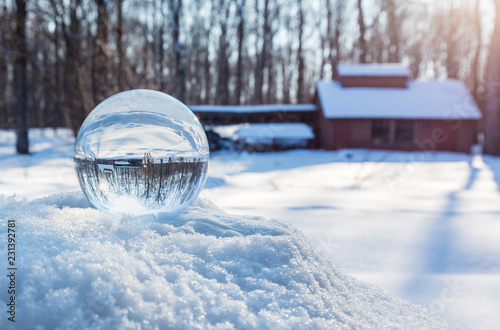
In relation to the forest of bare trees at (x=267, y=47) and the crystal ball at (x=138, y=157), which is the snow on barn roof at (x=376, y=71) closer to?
the forest of bare trees at (x=267, y=47)

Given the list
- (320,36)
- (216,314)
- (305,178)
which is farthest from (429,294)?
(320,36)

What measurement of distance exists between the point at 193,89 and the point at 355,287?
111 feet

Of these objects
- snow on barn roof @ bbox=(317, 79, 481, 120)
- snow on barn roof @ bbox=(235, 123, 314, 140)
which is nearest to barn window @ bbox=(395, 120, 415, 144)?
snow on barn roof @ bbox=(317, 79, 481, 120)

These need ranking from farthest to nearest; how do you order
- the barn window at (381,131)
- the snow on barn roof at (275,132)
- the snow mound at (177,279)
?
the barn window at (381,131)
the snow on barn roof at (275,132)
the snow mound at (177,279)

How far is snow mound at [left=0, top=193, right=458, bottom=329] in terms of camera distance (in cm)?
131

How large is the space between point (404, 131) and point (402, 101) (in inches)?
59.4

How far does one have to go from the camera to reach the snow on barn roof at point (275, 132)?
16812 millimetres

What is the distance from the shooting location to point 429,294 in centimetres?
236

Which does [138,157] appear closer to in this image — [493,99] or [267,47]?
[493,99]

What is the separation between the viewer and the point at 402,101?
18312mm

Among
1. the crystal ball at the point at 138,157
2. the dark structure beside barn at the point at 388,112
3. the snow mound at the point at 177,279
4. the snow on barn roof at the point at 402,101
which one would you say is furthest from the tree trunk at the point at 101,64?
the snow on barn roof at the point at 402,101

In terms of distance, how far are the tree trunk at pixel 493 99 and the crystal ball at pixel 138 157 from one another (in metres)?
15.6

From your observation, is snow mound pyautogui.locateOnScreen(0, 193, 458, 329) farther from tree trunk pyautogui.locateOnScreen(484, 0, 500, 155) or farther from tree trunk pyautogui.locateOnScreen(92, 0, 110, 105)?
tree trunk pyautogui.locateOnScreen(484, 0, 500, 155)

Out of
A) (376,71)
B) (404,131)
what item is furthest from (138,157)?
(376,71)
